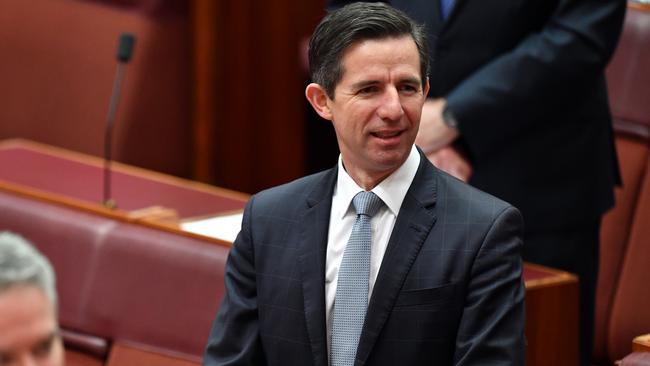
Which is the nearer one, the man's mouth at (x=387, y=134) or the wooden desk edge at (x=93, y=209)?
the man's mouth at (x=387, y=134)

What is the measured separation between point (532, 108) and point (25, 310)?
1.14 m

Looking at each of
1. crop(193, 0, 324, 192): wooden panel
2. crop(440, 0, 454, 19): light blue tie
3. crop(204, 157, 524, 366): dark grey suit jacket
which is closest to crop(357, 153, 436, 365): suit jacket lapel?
crop(204, 157, 524, 366): dark grey suit jacket

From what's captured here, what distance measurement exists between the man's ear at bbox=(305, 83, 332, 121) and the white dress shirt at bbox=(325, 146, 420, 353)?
0.07 m

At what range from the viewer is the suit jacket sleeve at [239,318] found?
148 centimetres

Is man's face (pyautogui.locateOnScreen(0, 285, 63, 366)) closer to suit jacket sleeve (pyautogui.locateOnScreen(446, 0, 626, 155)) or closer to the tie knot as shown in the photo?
the tie knot

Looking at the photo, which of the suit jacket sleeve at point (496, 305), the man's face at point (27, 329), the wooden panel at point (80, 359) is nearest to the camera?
the man's face at point (27, 329)

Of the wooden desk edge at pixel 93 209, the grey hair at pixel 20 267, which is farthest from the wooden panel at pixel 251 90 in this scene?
the grey hair at pixel 20 267

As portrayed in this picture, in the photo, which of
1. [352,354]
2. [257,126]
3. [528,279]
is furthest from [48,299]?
[257,126]

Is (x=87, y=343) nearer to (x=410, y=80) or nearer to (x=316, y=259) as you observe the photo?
(x=316, y=259)

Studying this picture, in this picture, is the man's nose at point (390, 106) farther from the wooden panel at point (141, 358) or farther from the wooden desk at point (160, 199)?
the wooden panel at point (141, 358)

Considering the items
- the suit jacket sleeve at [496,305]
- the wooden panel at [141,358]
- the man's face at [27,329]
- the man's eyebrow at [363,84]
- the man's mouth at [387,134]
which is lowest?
the wooden panel at [141,358]

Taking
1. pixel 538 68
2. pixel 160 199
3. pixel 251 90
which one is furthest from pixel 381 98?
pixel 251 90

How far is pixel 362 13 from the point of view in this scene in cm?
144

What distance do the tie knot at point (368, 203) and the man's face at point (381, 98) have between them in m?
0.03
